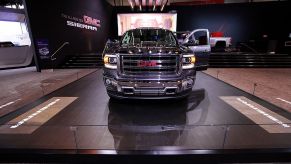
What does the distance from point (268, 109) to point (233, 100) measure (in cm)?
68

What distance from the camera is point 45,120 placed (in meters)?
3.06

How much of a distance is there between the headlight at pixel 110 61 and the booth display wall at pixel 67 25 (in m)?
6.81

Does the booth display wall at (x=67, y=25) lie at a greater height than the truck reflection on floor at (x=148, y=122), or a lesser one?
greater

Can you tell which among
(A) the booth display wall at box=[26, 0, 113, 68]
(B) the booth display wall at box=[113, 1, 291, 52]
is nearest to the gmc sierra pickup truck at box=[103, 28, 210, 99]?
(A) the booth display wall at box=[26, 0, 113, 68]

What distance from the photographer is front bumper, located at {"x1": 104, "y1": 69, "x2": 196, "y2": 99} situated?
125 inches

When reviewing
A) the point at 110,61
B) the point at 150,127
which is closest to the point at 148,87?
the point at 150,127

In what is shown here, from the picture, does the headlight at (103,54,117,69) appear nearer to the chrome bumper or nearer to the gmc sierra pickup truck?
the gmc sierra pickup truck

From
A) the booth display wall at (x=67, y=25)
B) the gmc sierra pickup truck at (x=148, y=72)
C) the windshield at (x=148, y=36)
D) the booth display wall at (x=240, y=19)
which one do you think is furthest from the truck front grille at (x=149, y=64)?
the booth display wall at (x=240, y=19)

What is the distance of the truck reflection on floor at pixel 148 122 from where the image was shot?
7.86ft

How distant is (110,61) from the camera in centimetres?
336

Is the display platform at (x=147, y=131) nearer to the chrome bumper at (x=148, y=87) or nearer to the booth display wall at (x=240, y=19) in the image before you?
the chrome bumper at (x=148, y=87)

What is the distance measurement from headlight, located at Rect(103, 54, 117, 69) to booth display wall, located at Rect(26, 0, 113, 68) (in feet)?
22.3

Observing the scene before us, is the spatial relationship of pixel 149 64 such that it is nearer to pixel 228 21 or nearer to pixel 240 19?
pixel 228 21

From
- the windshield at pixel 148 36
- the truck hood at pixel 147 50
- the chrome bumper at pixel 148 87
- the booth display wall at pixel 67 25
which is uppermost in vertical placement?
the booth display wall at pixel 67 25
